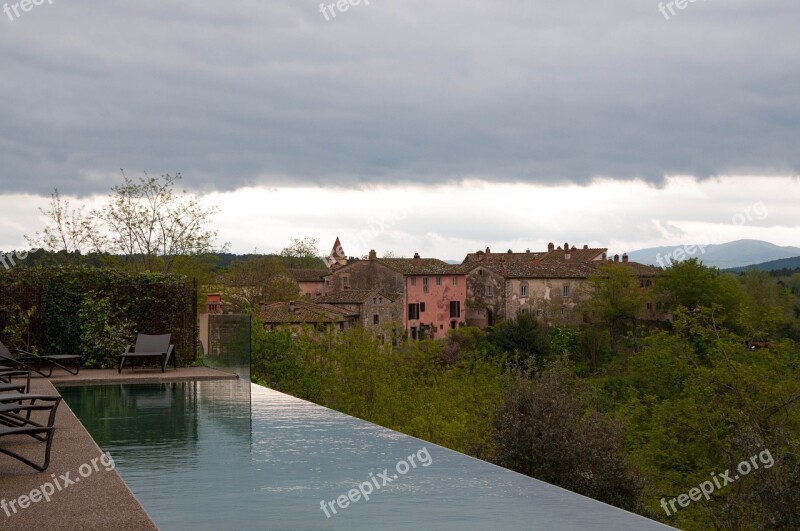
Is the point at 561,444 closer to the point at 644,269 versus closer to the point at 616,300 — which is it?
the point at 616,300

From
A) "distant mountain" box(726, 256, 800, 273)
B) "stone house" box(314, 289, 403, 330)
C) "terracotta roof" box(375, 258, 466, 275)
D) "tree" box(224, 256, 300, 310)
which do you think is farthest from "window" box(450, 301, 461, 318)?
"distant mountain" box(726, 256, 800, 273)

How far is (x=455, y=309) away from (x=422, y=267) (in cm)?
462

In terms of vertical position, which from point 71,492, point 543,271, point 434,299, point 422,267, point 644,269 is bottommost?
point 71,492

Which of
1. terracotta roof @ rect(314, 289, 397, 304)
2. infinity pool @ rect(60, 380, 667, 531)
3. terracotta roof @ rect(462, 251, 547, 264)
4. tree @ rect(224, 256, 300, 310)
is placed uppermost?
terracotta roof @ rect(462, 251, 547, 264)

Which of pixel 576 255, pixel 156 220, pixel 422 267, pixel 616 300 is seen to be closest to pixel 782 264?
pixel 576 255

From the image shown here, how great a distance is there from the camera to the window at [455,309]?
75.9 metres

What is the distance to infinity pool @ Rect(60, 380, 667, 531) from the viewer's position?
599 cm

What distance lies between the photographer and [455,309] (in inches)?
2995

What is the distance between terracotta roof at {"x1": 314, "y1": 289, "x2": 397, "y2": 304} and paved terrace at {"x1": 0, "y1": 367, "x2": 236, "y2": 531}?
58.1 metres

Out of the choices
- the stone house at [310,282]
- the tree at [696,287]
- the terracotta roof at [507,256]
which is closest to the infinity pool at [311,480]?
the tree at [696,287]

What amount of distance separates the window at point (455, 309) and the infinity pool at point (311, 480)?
64347 mm

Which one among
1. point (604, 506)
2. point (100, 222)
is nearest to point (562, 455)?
point (604, 506)

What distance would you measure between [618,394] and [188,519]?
4304 cm

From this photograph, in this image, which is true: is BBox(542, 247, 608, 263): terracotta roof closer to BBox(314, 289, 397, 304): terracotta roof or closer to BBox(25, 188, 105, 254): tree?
BBox(314, 289, 397, 304): terracotta roof
